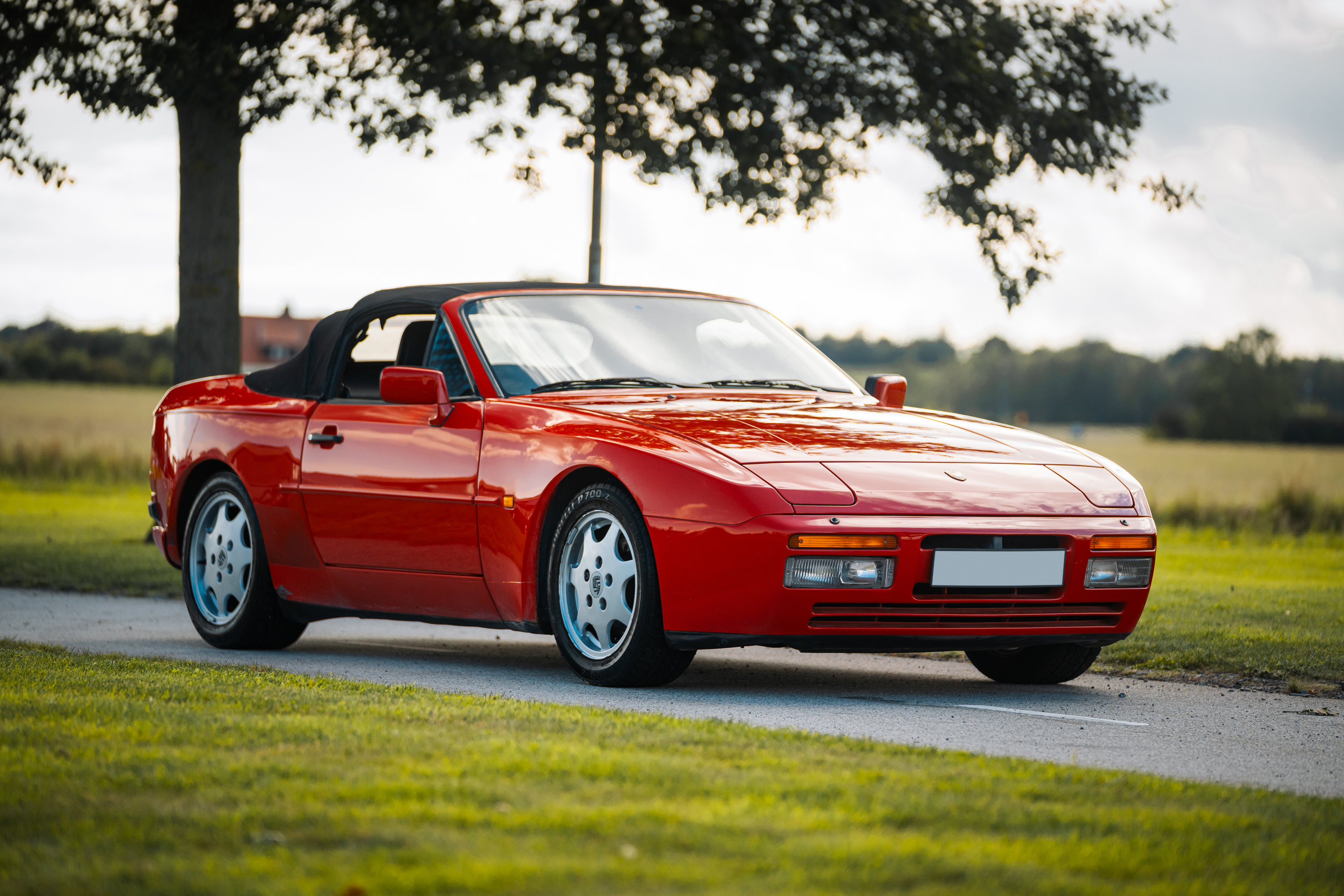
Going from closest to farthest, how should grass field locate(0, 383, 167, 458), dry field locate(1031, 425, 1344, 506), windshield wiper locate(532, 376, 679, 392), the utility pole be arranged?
windshield wiper locate(532, 376, 679, 392)
the utility pole
dry field locate(1031, 425, 1344, 506)
grass field locate(0, 383, 167, 458)

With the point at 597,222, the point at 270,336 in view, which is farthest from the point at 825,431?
the point at 270,336

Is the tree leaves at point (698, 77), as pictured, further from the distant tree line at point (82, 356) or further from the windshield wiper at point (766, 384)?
the distant tree line at point (82, 356)

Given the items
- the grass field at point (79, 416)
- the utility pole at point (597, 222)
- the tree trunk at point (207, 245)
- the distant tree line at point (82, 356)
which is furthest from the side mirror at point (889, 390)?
the distant tree line at point (82, 356)

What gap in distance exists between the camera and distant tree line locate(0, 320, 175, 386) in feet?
204

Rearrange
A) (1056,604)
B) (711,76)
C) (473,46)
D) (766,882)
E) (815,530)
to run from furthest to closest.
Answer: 1. (711,76)
2. (473,46)
3. (1056,604)
4. (815,530)
5. (766,882)

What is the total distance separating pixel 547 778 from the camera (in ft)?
14.0

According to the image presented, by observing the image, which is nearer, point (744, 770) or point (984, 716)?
point (744, 770)

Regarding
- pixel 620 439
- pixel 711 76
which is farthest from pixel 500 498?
pixel 711 76

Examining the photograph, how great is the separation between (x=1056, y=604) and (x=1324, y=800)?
198 cm

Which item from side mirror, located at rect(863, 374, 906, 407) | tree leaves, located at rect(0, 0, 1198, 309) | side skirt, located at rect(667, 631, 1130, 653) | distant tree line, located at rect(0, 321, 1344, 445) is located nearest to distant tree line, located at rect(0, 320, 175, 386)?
distant tree line, located at rect(0, 321, 1344, 445)

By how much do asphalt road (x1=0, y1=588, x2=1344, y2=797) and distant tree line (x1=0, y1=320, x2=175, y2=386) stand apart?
179 feet

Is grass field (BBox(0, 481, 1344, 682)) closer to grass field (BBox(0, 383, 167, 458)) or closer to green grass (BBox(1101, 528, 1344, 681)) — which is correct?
green grass (BBox(1101, 528, 1344, 681))

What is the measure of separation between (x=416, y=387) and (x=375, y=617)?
43.2 inches

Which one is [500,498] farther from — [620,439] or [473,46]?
[473,46]
